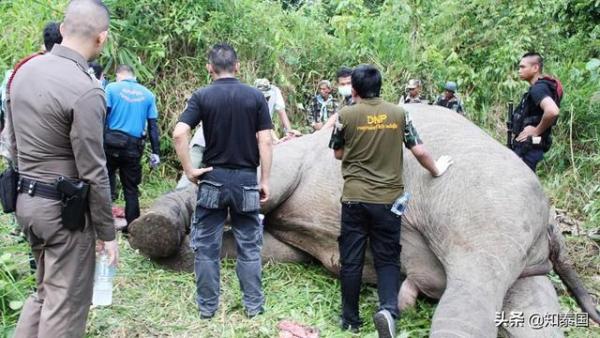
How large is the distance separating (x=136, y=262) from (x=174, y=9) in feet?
13.7

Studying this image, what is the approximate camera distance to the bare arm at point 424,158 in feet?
12.3

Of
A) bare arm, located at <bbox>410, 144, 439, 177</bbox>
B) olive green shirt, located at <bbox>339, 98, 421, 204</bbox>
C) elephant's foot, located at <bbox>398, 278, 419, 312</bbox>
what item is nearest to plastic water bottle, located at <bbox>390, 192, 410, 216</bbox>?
olive green shirt, located at <bbox>339, 98, 421, 204</bbox>

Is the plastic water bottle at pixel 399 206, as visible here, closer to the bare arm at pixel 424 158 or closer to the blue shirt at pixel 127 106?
the bare arm at pixel 424 158

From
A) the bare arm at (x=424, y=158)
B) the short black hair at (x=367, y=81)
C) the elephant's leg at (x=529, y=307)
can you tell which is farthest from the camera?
the bare arm at (x=424, y=158)

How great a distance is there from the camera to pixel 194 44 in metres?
7.93

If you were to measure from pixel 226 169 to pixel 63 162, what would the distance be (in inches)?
46.1

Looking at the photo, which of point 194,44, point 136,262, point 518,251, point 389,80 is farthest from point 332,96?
point 518,251

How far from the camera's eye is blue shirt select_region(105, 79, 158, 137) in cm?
529

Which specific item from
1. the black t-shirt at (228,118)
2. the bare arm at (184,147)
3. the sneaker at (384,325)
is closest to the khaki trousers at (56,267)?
the bare arm at (184,147)

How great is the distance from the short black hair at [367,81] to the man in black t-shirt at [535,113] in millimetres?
2199

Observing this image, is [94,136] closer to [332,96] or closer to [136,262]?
[136,262]

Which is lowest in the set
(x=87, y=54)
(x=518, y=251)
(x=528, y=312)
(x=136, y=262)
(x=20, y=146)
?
(x=136, y=262)

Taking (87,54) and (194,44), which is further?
(194,44)

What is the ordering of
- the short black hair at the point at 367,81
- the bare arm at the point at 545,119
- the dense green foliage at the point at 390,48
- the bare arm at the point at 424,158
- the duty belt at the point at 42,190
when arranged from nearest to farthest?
the duty belt at the point at 42,190 < the short black hair at the point at 367,81 < the bare arm at the point at 424,158 < the bare arm at the point at 545,119 < the dense green foliage at the point at 390,48
